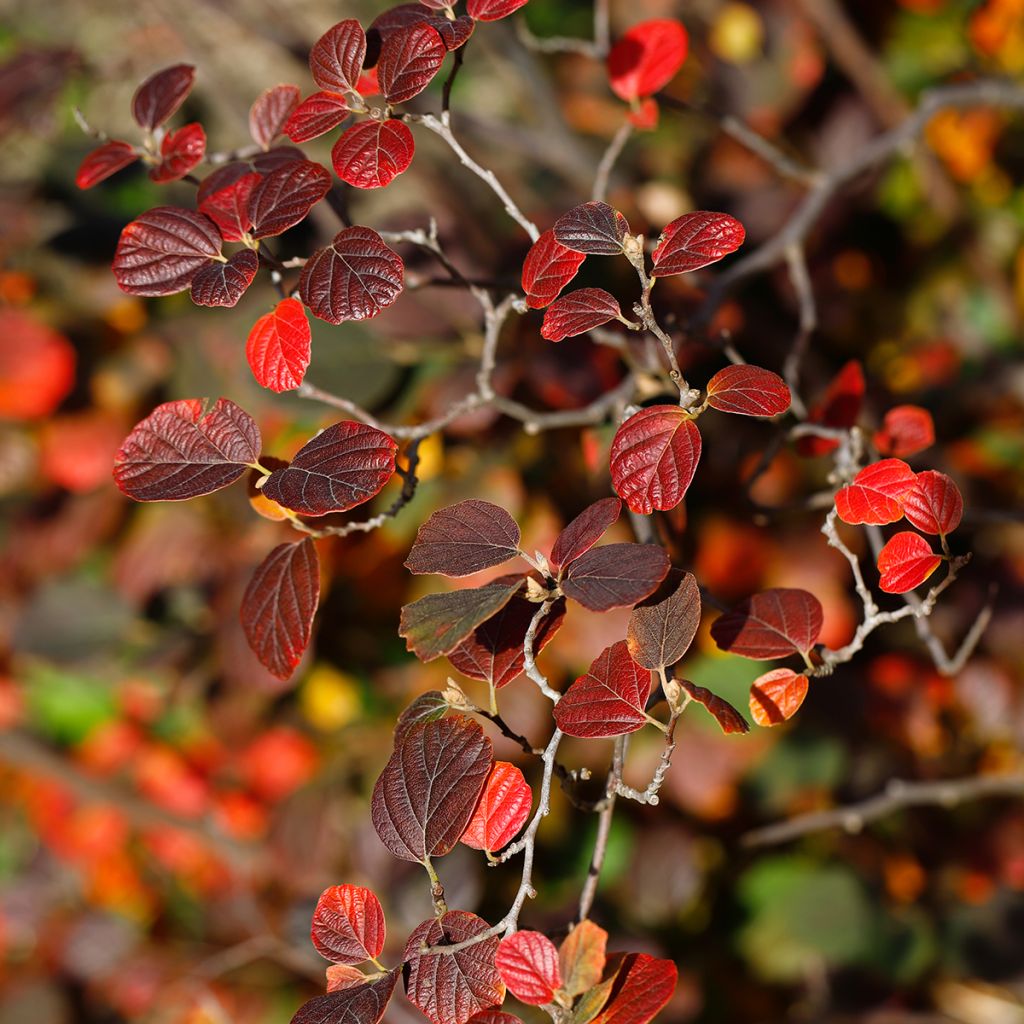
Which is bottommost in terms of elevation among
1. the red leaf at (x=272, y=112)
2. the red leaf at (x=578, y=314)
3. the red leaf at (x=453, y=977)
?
the red leaf at (x=453, y=977)

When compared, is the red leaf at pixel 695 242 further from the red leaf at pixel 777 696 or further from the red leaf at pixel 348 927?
the red leaf at pixel 348 927

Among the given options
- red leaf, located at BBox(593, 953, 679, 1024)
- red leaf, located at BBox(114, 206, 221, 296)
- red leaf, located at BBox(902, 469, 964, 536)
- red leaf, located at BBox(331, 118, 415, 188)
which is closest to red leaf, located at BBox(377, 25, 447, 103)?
red leaf, located at BBox(331, 118, 415, 188)

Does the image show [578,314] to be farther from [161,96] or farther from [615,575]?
[161,96]

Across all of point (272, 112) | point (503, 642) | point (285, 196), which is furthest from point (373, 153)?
point (503, 642)

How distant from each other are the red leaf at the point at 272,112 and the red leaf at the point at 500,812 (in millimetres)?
425

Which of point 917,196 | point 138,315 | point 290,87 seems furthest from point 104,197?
point 917,196

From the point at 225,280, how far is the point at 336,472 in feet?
0.38

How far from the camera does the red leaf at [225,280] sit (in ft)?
1.64

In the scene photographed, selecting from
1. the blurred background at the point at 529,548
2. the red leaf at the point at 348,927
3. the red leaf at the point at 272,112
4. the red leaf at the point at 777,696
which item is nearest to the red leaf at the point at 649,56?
→ the blurred background at the point at 529,548

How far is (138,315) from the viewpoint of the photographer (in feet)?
4.27

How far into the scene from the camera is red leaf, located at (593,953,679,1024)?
0.45 metres

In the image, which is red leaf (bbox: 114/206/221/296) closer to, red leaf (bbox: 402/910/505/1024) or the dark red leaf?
the dark red leaf

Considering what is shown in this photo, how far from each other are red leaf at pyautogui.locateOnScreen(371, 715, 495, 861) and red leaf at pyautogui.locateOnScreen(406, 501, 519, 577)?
79 mm

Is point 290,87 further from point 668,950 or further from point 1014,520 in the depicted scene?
point 668,950
